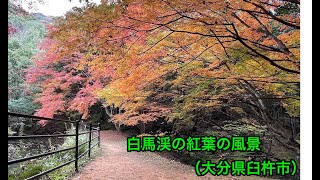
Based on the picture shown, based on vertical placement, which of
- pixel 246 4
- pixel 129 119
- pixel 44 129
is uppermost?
pixel 246 4

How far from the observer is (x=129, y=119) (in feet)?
21.6

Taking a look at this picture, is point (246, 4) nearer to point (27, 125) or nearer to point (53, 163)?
point (53, 163)

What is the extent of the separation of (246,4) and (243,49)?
0.53 metres

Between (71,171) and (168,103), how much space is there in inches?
151

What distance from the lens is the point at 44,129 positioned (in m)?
8.98

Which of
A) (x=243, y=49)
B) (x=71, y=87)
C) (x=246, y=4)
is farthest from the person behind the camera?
(x=71, y=87)

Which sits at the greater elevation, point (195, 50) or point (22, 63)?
point (22, 63)

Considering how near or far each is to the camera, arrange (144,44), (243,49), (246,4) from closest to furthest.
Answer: (246,4), (243,49), (144,44)

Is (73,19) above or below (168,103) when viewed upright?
above

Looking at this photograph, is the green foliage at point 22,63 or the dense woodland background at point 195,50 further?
the green foliage at point 22,63

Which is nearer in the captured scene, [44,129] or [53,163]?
[53,163]

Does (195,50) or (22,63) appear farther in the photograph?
(22,63)

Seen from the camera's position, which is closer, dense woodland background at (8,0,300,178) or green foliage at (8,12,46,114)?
dense woodland background at (8,0,300,178)

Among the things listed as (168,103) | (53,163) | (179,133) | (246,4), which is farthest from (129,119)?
(246,4)
